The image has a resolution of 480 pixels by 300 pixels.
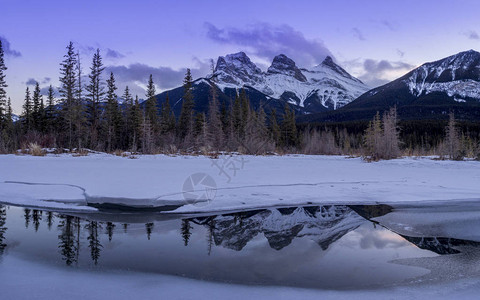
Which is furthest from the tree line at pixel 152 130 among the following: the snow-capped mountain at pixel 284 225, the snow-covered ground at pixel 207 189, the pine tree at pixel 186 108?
the snow-capped mountain at pixel 284 225

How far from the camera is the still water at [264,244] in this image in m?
3.52

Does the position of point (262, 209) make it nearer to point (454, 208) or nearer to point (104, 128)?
point (454, 208)

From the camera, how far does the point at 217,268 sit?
362 cm

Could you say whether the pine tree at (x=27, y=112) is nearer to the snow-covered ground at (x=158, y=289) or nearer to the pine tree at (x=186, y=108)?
the pine tree at (x=186, y=108)

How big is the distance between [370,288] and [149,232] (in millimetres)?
3274

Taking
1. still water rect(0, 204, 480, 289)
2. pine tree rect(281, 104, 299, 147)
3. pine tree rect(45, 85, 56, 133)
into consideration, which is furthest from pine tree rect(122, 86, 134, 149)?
still water rect(0, 204, 480, 289)

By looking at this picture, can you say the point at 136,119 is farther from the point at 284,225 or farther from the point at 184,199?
the point at 284,225

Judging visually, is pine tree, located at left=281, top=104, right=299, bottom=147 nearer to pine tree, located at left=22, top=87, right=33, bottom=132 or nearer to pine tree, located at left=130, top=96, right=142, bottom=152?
pine tree, located at left=130, top=96, right=142, bottom=152

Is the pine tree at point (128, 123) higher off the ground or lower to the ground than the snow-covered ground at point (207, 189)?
higher

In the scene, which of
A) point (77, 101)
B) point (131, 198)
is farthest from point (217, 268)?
point (77, 101)

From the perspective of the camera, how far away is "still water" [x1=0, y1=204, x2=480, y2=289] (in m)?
3.52

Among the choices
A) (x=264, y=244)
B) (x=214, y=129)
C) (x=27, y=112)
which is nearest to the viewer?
(x=264, y=244)

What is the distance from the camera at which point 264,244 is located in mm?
4508

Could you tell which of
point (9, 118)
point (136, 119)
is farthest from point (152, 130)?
point (9, 118)
